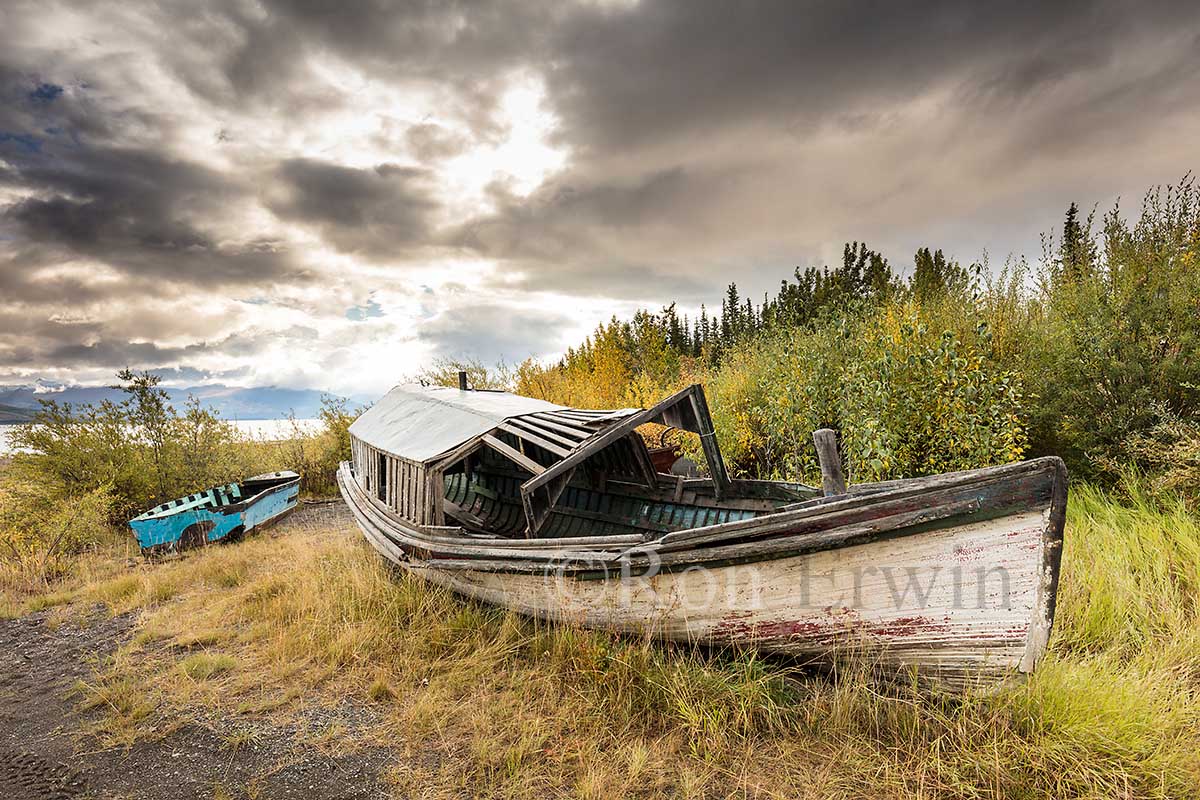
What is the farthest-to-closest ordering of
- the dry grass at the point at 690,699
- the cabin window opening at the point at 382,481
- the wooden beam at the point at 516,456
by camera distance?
the cabin window opening at the point at 382,481 → the wooden beam at the point at 516,456 → the dry grass at the point at 690,699

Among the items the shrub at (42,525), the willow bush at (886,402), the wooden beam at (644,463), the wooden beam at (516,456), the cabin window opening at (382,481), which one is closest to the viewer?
the wooden beam at (516,456)

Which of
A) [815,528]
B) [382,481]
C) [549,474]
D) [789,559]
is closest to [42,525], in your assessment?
[382,481]

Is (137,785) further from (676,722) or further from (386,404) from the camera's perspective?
(386,404)

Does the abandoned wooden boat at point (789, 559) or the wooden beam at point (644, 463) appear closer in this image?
the abandoned wooden boat at point (789, 559)

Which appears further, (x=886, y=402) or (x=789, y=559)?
(x=886, y=402)

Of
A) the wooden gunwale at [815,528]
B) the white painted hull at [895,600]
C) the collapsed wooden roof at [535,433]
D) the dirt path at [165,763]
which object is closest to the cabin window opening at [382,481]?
the collapsed wooden roof at [535,433]

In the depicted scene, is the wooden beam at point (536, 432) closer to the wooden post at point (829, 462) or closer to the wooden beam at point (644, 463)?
the wooden beam at point (644, 463)

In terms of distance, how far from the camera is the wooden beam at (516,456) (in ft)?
16.5

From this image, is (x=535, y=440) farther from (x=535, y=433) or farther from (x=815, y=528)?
(x=815, y=528)

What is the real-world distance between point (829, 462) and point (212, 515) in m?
9.93

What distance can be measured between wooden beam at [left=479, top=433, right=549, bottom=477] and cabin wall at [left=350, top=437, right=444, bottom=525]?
659 mm

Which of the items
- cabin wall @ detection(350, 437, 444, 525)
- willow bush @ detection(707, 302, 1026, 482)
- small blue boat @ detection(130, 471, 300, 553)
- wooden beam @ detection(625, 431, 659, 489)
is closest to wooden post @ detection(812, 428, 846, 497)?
willow bush @ detection(707, 302, 1026, 482)

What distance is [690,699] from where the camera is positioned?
3.46 metres

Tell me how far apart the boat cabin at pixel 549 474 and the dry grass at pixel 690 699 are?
1269mm
